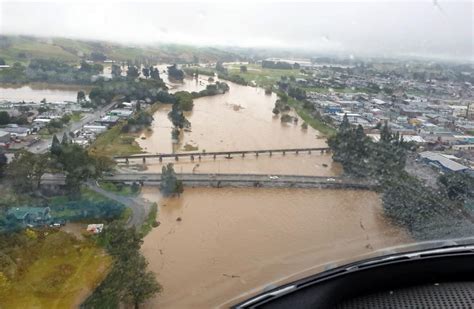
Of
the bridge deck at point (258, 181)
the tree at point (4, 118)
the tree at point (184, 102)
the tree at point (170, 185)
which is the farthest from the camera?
the tree at point (184, 102)

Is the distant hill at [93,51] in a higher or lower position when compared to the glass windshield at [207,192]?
higher

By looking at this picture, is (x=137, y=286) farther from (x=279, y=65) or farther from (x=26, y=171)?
(x=279, y=65)

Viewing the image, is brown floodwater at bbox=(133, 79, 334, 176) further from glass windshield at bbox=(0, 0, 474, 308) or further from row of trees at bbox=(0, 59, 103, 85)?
row of trees at bbox=(0, 59, 103, 85)

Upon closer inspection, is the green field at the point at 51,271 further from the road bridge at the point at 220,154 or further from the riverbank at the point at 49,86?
the riverbank at the point at 49,86

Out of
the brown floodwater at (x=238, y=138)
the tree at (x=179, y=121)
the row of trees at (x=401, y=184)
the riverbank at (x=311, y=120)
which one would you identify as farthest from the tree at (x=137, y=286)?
the riverbank at (x=311, y=120)

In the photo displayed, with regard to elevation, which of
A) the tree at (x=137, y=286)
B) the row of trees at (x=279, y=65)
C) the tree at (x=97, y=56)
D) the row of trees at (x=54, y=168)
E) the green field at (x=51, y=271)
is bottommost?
the green field at (x=51, y=271)

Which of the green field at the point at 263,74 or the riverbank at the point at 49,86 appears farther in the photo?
the green field at the point at 263,74
